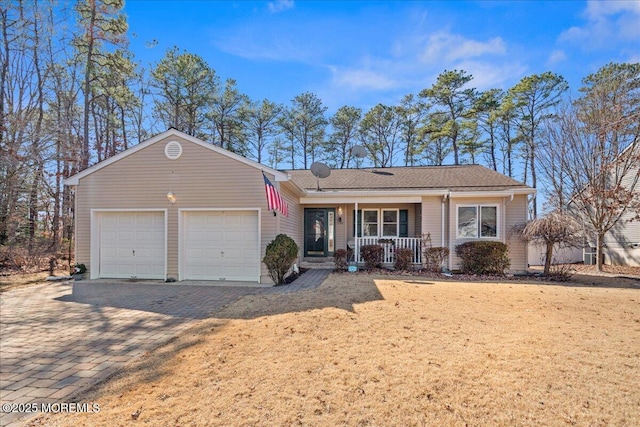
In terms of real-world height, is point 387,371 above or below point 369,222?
below

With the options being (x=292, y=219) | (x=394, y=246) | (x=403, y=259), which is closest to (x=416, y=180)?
(x=394, y=246)

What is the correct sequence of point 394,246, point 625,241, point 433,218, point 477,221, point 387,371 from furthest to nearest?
point 625,241, point 433,218, point 394,246, point 477,221, point 387,371

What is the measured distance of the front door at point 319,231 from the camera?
13172mm

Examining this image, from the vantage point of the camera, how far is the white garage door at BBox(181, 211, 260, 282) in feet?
31.5

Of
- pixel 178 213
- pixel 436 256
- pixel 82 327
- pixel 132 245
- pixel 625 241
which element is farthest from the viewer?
pixel 625 241

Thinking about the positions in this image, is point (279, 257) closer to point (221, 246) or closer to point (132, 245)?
point (221, 246)

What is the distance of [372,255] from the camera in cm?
1155

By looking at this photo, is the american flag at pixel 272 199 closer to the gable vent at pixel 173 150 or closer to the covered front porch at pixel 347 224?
the gable vent at pixel 173 150

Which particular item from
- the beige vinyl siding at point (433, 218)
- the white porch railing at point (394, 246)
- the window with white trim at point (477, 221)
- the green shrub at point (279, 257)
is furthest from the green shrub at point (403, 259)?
the green shrub at point (279, 257)

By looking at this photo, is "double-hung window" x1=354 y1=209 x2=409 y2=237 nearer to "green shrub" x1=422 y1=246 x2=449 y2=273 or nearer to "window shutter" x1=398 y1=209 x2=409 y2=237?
"window shutter" x1=398 y1=209 x2=409 y2=237

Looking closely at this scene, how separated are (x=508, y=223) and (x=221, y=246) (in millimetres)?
10049

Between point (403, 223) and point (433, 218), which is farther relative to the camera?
point (403, 223)

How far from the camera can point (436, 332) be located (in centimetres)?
463

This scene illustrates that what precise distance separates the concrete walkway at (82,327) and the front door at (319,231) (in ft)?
12.4
